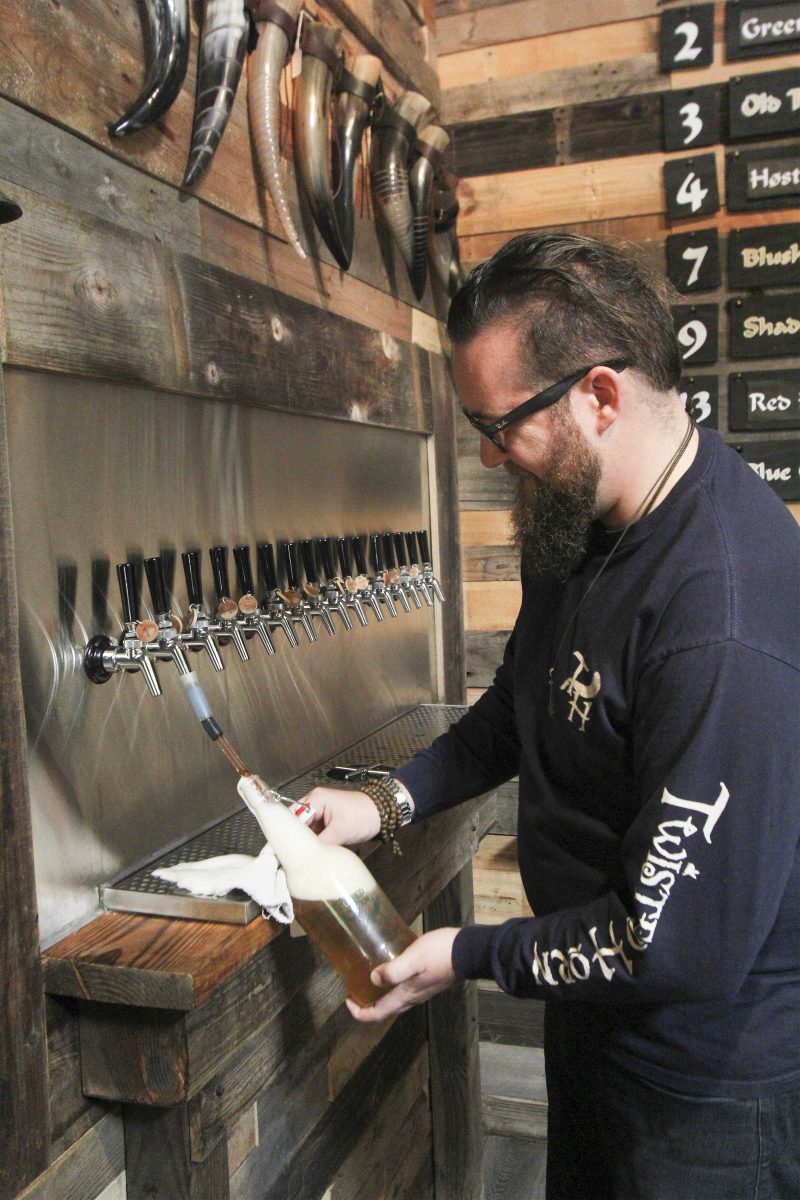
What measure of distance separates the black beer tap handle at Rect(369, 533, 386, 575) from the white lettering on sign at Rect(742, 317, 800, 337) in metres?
1.22

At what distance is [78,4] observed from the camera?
1.34 meters

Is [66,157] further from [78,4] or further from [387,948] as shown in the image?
[387,948]

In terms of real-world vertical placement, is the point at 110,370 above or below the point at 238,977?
above

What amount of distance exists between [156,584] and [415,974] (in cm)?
65

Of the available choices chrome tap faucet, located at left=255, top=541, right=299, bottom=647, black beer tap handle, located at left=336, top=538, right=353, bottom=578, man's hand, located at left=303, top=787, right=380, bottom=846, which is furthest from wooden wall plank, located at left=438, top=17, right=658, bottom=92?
man's hand, located at left=303, top=787, right=380, bottom=846

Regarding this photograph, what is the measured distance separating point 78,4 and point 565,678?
109cm

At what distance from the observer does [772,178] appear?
2676mm

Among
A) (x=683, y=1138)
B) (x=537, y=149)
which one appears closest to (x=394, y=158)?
(x=537, y=149)

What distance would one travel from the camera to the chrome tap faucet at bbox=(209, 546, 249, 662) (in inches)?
65.1

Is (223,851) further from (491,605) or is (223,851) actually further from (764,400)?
(764,400)

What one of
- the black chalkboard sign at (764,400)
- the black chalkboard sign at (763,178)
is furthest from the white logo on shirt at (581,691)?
the black chalkboard sign at (763,178)

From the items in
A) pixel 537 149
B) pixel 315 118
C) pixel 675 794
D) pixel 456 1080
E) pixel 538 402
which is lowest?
pixel 456 1080

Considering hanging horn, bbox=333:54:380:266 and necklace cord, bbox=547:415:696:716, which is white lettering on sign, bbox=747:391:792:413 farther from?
necklace cord, bbox=547:415:696:716

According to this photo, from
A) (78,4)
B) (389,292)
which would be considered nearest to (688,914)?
(78,4)
